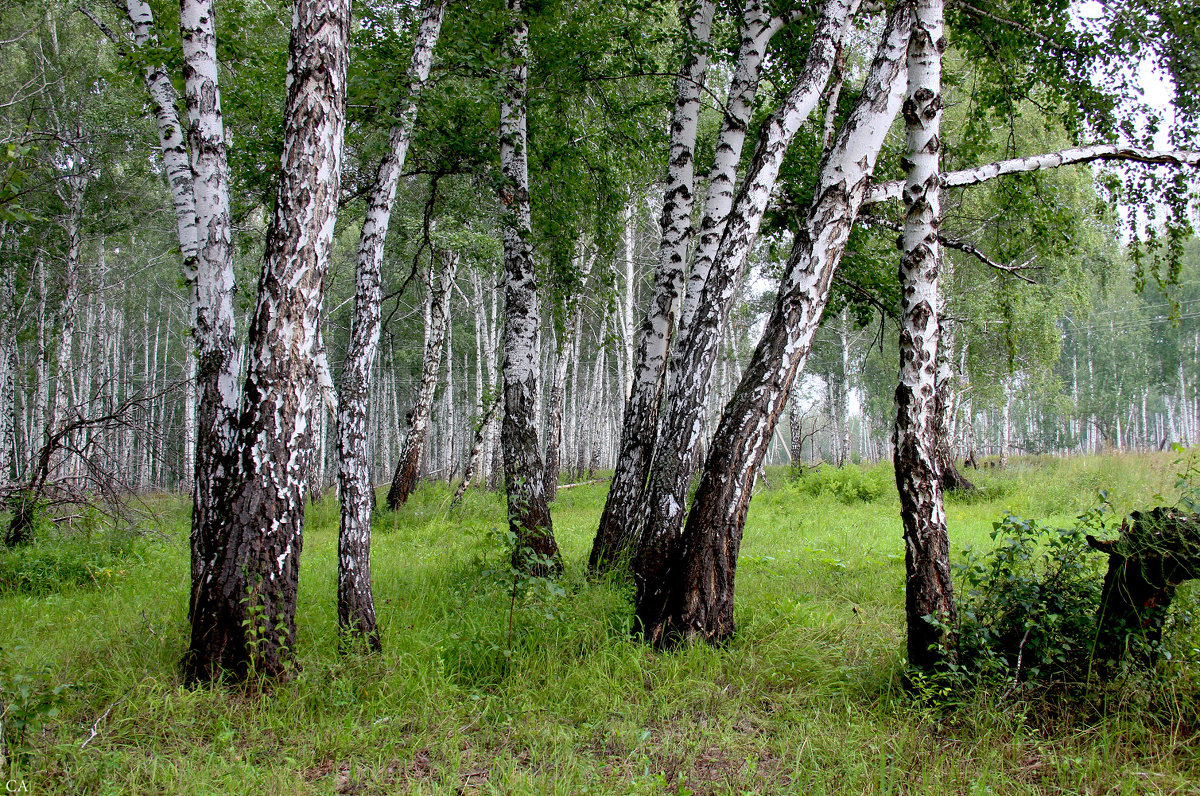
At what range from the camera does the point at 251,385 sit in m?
3.33

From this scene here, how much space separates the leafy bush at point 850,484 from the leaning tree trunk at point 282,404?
1068 centimetres

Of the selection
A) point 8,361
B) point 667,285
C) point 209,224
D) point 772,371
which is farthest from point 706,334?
point 8,361

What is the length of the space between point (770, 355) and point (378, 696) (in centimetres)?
305

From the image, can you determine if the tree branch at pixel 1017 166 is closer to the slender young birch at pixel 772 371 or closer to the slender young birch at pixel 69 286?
the slender young birch at pixel 772 371

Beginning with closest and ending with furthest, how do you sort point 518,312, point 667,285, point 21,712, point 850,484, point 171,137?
point 21,712, point 171,137, point 518,312, point 667,285, point 850,484

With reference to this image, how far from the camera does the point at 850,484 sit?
12.3 m

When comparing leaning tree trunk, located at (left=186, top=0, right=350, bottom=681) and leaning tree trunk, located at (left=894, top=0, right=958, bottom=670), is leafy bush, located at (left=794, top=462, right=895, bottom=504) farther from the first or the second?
leaning tree trunk, located at (left=186, top=0, right=350, bottom=681)

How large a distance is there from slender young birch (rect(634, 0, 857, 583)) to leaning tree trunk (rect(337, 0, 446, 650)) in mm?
1963

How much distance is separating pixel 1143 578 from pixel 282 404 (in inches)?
172

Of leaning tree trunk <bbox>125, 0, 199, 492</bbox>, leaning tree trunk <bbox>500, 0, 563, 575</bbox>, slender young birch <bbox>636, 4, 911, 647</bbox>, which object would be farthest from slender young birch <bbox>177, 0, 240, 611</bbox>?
slender young birch <bbox>636, 4, 911, 647</bbox>

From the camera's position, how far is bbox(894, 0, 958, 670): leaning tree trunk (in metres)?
3.47

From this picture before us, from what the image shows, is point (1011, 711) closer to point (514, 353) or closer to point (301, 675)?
point (301, 675)

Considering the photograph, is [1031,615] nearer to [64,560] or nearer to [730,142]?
[730,142]

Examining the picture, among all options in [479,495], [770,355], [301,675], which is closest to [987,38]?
[770,355]
